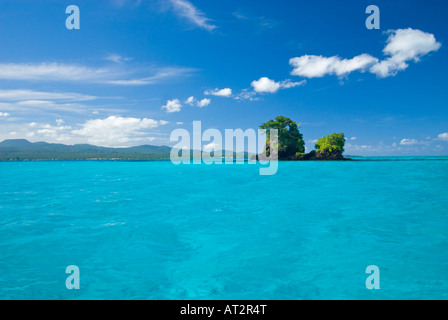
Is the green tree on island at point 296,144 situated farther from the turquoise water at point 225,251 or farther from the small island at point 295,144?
the turquoise water at point 225,251

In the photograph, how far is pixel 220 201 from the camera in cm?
2314

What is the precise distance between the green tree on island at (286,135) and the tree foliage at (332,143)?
37.2 feet

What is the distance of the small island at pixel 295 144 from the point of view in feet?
Answer: 367

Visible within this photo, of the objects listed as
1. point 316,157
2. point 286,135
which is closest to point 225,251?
point 286,135

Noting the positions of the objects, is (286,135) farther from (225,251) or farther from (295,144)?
(225,251)

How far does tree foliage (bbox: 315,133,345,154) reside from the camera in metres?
116

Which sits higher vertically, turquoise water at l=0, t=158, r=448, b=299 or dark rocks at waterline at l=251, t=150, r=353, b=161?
dark rocks at waterline at l=251, t=150, r=353, b=161

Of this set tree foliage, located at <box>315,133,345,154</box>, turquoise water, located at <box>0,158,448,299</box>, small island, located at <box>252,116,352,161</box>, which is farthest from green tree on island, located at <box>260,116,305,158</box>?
turquoise water, located at <box>0,158,448,299</box>

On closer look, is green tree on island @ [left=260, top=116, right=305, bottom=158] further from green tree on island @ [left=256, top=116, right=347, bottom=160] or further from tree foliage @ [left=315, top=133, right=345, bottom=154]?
tree foliage @ [left=315, top=133, right=345, bottom=154]

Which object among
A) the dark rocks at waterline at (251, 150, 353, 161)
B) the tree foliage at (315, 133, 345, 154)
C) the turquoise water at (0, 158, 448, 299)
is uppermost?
the tree foliage at (315, 133, 345, 154)

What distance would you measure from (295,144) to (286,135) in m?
6.78

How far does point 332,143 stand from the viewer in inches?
4589

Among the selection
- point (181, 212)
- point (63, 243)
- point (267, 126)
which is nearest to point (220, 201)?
point (181, 212)
